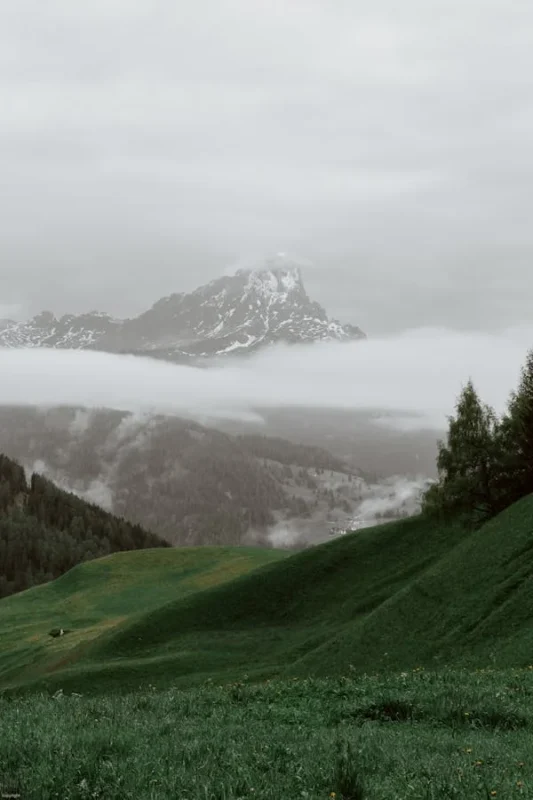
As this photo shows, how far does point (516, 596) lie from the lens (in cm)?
4278

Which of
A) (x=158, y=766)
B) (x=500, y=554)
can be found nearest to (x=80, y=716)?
(x=158, y=766)

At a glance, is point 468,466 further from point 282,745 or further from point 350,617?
point 282,745

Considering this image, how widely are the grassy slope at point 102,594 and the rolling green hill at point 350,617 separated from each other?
362 inches

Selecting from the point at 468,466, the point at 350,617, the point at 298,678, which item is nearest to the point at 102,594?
the point at 350,617

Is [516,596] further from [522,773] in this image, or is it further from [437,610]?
[522,773]

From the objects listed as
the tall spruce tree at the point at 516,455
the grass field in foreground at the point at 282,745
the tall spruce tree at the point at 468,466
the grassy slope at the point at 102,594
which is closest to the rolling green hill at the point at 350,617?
the tall spruce tree at the point at 468,466

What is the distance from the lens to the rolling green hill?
4316 centimetres

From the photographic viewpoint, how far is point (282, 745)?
1448 centimetres

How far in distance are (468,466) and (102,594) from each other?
219ft

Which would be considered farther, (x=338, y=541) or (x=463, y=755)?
(x=338, y=541)

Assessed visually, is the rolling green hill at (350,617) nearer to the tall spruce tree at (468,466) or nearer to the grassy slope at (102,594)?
the tall spruce tree at (468,466)

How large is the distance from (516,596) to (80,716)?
30906 millimetres

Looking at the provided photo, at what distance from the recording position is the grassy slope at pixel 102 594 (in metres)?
87.8

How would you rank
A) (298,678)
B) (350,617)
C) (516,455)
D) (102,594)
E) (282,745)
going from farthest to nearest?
(102,594) → (516,455) → (350,617) → (298,678) → (282,745)
